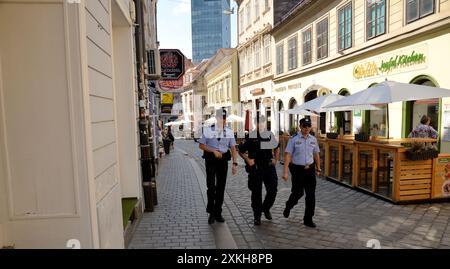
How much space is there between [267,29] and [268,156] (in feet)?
68.0

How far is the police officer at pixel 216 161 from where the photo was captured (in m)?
5.86

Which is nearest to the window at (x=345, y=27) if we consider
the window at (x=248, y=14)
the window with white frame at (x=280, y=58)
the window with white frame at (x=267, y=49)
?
the window with white frame at (x=280, y=58)

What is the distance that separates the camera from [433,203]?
7078 mm

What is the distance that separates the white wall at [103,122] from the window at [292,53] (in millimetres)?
17986

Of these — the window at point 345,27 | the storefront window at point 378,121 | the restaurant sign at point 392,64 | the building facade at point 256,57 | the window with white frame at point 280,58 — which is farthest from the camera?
the building facade at point 256,57

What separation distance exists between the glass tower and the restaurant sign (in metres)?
56.9

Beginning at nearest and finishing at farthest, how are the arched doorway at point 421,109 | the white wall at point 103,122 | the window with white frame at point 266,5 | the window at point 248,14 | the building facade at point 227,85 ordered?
the white wall at point 103,122
the arched doorway at point 421,109
the window with white frame at point 266,5
the window at point 248,14
the building facade at point 227,85

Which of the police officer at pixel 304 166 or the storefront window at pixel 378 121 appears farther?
the storefront window at pixel 378 121

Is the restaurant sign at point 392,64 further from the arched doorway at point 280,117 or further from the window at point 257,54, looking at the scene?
the window at point 257,54

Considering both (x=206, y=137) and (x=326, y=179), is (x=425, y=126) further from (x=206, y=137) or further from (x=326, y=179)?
(x=206, y=137)

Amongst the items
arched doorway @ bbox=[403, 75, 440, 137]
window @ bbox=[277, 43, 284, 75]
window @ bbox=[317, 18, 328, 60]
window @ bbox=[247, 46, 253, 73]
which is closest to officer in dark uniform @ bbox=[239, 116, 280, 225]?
arched doorway @ bbox=[403, 75, 440, 137]

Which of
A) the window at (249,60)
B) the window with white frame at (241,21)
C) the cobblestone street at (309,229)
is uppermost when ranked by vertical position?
the window with white frame at (241,21)

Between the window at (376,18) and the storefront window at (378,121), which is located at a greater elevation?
the window at (376,18)
